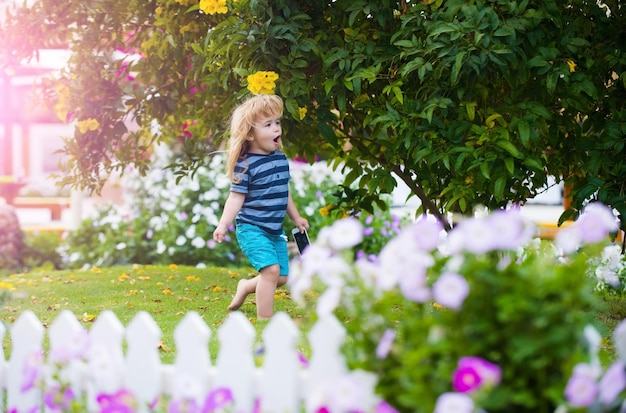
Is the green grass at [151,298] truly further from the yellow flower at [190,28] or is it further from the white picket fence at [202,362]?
the yellow flower at [190,28]

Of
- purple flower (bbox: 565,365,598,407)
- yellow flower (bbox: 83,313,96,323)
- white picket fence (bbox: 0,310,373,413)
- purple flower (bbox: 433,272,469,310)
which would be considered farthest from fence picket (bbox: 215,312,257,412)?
yellow flower (bbox: 83,313,96,323)

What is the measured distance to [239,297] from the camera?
433 cm

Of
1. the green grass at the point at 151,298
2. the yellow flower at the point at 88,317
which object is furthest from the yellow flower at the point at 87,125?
the yellow flower at the point at 88,317

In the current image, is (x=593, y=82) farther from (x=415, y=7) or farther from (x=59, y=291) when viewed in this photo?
(x=59, y=291)

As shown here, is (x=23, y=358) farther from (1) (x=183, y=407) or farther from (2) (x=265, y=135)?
(2) (x=265, y=135)

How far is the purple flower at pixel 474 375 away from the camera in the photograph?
5.62 feet

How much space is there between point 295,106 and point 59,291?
2.47m

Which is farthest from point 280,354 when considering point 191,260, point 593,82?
point 191,260

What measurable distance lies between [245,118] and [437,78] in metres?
1.02

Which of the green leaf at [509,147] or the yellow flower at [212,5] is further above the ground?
the yellow flower at [212,5]

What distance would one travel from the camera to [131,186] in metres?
8.05

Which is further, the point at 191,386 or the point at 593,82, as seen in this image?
the point at 593,82

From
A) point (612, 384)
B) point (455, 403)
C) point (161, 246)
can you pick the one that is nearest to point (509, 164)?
point (612, 384)

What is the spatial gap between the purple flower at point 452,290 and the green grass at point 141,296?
1544mm
